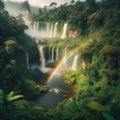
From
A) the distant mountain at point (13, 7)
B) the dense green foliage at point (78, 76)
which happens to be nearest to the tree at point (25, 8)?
the distant mountain at point (13, 7)

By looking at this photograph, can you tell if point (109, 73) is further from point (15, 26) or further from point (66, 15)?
point (66, 15)

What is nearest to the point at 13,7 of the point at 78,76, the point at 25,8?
the point at 25,8

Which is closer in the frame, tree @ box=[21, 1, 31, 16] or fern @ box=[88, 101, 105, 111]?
fern @ box=[88, 101, 105, 111]

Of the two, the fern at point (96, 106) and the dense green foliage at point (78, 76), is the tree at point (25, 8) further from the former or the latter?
the fern at point (96, 106)

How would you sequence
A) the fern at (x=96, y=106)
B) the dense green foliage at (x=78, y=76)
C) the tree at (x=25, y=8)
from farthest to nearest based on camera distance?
the tree at (x=25, y=8), the dense green foliage at (x=78, y=76), the fern at (x=96, y=106)

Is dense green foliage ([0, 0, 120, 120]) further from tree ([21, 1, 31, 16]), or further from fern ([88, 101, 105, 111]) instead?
Answer: tree ([21, 1, 31, 16])

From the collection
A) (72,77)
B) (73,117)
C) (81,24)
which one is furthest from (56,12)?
(73,117)

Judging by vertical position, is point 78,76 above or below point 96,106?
below

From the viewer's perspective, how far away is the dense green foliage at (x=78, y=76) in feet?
65.2

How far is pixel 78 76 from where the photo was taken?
40844 mm

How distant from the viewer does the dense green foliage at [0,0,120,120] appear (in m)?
19.9

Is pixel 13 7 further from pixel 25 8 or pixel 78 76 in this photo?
pixel 78 76

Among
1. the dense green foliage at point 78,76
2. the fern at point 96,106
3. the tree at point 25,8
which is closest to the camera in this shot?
the fern at point 96,106

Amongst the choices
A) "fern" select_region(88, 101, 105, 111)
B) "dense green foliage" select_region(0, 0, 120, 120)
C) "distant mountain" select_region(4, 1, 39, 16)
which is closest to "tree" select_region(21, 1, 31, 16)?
"distant mountain" select_region(4, 1, 39, 16)
